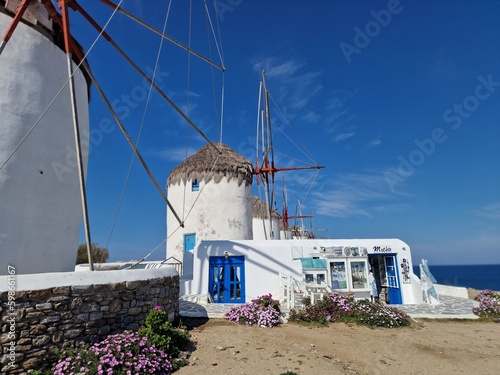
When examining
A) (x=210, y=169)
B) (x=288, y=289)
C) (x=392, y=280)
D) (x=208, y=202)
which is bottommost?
(x=288, y=289)

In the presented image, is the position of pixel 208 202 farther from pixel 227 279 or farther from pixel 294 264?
pixel 294 264

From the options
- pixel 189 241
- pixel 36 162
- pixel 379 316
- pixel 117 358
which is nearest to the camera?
pixel 117 358

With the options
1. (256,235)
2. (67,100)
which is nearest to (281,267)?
(67,100)

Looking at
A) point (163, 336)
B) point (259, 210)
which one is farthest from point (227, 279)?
point (259, 210)

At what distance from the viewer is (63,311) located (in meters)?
5.77

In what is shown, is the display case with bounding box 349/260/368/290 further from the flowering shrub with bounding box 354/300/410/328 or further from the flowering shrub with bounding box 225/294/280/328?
the flowering shrub with bounding box 225/294/280/328

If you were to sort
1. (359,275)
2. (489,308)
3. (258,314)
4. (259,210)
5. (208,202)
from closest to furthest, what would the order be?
(258,314), (489,308), (359,275), (208,202), (259,210)

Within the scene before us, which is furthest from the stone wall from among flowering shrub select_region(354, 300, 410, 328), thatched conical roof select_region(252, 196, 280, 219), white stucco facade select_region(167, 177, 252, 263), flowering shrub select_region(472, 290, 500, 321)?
thatched conical roof select_region(252, 196, 280, 219)

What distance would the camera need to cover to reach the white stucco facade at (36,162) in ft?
24.2

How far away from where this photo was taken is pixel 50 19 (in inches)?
354

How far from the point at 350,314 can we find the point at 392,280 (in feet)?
16.4

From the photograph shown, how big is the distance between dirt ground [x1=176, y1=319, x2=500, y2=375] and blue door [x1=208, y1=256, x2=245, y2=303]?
10.3 ft

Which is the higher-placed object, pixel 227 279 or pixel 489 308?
pixel 227 279

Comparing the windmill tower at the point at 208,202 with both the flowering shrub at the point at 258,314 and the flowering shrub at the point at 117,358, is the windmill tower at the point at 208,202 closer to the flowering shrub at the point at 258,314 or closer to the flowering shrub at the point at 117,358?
the flowering shrub at the point at 258,314
